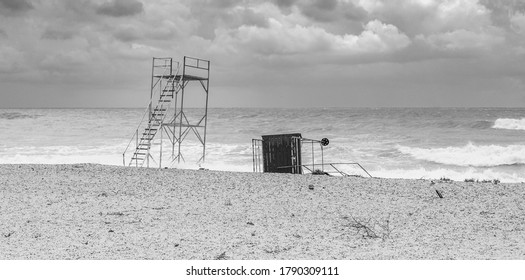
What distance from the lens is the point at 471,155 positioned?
29.4m

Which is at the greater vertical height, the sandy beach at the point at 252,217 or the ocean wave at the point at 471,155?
the sandy beach at the point at 252,217

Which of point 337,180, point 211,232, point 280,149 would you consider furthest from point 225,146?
point 211,232

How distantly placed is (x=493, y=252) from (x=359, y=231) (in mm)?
2048

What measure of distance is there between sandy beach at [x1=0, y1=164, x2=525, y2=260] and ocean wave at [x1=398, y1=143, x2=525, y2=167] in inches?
549

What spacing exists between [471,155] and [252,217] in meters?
22.1

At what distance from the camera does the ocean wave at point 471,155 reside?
89.3 feet

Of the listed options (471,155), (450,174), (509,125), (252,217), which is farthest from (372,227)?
(509,125)

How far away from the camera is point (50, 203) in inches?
448

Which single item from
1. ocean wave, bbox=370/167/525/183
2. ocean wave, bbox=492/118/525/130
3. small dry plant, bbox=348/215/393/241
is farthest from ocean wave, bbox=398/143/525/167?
ocean wave, bbox=492/118/525/130

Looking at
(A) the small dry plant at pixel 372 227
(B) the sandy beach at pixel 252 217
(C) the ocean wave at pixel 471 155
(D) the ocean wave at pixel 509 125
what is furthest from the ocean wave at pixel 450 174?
(D) the ocean wave at pixel 509 125

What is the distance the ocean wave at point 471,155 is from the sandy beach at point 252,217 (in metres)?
13.9

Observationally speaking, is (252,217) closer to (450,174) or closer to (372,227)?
(372,227)

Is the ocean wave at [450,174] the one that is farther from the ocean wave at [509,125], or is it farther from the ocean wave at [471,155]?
the ocean wave at [509,125]

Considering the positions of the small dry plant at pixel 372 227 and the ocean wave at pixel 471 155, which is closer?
the small dry plant at pixel 372 227
